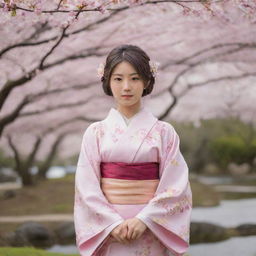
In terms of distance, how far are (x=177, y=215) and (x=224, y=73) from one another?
771 centimetres

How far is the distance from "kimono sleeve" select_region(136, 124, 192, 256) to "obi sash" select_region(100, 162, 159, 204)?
0.18ft

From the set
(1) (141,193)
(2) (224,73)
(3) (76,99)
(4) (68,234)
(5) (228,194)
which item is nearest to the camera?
(1) (141,193)

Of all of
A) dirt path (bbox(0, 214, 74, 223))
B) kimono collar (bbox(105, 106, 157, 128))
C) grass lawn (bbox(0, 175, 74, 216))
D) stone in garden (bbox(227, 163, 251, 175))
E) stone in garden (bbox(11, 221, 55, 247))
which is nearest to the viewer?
kimono collar (bbox(105, 106, 157, 128))

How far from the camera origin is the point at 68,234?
30.6 ft

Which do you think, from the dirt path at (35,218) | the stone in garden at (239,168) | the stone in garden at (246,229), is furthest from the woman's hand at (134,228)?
the stone in garden at (239,168)

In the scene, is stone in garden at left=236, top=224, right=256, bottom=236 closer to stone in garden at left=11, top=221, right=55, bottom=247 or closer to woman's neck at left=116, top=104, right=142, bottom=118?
stone in garden at left=11, top=221, right=55, bottom=247

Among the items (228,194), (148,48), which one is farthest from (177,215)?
(228,194)

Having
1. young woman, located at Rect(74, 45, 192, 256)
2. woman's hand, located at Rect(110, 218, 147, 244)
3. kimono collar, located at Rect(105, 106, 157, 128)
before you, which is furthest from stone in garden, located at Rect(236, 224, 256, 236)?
woman's hand, located at Rect(110, 218, 147, 244)

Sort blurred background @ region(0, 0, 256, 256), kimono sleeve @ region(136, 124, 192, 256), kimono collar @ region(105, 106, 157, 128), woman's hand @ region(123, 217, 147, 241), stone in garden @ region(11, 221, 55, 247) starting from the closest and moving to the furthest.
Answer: woman's hand @ region(123, 217, 147, 241) < kimono sleeve @ region(136, 124, 192, 256) < kimono collar @ region(105, 106, 157, 128) < blurred background @ region(0, 0, 256, 256) < stone in garden @ region(11, 221, 55, 247)

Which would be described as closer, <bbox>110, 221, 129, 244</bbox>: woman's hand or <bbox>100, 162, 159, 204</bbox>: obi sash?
<bbox>110, 221, 129, 244</bbox>: woman's hand

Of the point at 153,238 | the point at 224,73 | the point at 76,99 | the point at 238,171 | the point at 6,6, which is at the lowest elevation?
the point at 238,171

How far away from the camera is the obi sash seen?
2.96 metres

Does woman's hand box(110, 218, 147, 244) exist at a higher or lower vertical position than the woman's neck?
lower

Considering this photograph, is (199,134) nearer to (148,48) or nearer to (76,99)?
(76,99)
